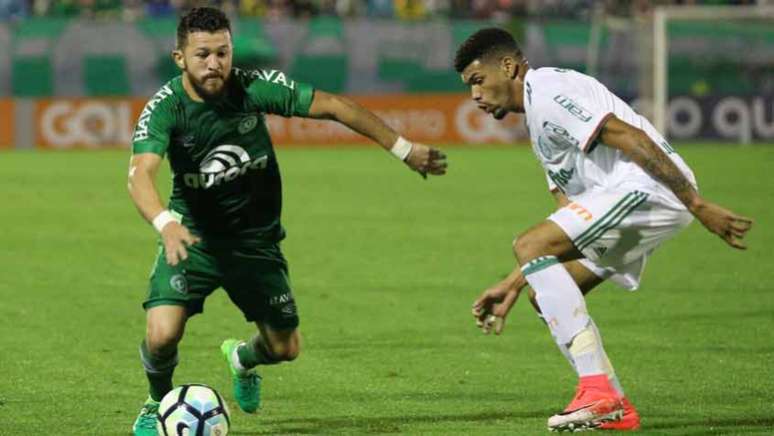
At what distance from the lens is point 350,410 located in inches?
310

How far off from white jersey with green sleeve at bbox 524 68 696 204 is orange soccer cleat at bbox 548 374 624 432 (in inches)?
34.9

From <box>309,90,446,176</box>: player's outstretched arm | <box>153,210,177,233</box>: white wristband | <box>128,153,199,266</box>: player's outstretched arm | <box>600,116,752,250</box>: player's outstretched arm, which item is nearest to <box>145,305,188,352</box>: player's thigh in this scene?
<box>128,153,199,266</box>: player's outstretched arm

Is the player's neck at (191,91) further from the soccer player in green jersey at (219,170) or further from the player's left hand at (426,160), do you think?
the player's left hand at (426,160)

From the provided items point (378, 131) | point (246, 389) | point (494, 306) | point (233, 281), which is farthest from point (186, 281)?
point (494, 306)

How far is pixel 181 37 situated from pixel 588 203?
199 cm

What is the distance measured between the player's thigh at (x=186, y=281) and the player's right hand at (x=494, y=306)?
4.16ft

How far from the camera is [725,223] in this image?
6586mm

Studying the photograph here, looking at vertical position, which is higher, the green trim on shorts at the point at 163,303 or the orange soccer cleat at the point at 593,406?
the green trim on shorts at the point at 163,303

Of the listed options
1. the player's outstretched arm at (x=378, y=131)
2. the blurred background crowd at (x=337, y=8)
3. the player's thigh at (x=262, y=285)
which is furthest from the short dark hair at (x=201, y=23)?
the blurred background crowd at (x=337, y=8)

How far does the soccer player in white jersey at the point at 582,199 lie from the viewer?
691 cm

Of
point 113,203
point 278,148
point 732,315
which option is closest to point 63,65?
point 278,148

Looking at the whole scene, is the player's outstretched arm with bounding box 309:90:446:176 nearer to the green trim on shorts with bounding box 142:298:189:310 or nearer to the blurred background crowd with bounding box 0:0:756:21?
the green trim on shorts with bounding box 142:298:189:310

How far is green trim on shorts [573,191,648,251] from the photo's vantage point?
23.0 ft

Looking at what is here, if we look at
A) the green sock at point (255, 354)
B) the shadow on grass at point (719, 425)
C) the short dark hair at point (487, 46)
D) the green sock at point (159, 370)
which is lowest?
the shadow on grass at point (719, 425)
